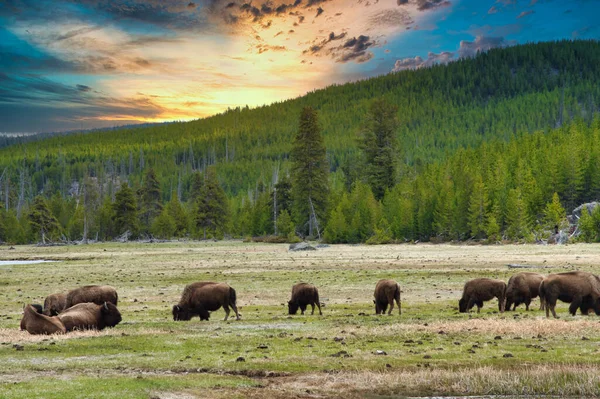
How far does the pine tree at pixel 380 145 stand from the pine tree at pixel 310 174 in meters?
13.8

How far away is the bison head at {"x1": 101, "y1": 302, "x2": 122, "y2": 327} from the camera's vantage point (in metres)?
23.7

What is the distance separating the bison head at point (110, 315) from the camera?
933 inches

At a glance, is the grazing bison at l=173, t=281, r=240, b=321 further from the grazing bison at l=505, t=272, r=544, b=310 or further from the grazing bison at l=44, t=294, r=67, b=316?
the grazing bison at l=505, t=272, r=544, b=310

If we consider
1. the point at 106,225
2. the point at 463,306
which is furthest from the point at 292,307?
the point at 106,225

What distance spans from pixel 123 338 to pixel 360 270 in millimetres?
29344

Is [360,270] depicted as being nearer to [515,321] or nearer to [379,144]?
[515,321]

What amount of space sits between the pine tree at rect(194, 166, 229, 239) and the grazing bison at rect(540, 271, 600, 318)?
105m

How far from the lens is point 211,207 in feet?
420

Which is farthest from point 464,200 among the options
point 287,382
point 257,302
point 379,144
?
point 287,382

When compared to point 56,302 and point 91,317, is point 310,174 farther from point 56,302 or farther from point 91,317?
point 91,317

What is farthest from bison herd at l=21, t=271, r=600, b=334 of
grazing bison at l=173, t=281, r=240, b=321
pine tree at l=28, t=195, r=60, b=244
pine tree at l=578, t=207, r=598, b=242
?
pine tree at l=28, t=195, r=60, b=244

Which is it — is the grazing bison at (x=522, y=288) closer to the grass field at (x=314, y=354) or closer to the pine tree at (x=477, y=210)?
the grass field at (x=314, y=354)

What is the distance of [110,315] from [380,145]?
101m

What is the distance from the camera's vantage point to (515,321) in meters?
23.3
